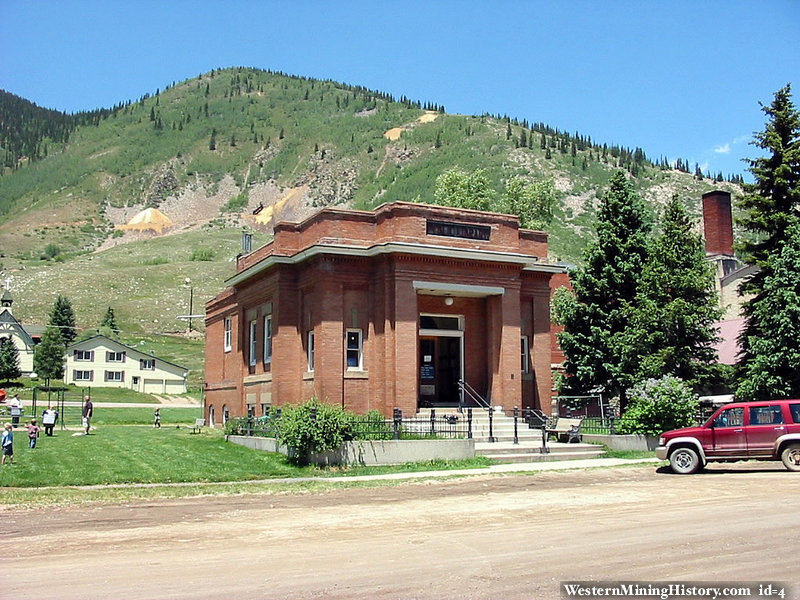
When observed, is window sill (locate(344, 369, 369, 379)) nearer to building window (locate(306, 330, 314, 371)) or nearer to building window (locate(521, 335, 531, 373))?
building window (locate(306, 330, 314, 371))

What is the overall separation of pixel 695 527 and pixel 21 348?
286ft

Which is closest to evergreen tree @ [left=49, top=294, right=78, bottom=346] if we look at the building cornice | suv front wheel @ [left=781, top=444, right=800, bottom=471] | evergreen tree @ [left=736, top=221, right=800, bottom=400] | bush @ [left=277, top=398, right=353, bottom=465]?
the building cornice

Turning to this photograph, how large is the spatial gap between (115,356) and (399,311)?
65143 millimetres

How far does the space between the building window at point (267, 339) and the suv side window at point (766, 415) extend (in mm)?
17648

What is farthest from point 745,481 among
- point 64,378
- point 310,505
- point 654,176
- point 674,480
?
point 654,176

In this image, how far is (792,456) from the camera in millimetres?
19219

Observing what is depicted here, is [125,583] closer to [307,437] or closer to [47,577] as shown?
[47,577]

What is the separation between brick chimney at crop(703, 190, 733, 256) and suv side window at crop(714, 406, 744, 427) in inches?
1343

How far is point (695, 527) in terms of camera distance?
11.9 meters

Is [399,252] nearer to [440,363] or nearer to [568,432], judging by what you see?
[440,363]

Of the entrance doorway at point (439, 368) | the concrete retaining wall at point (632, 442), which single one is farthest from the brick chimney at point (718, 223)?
the concrete retaining wall at point (632, 442)

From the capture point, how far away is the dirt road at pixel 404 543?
8695mm

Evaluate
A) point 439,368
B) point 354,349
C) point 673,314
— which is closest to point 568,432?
point 439,368

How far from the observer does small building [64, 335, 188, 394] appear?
268 ft
